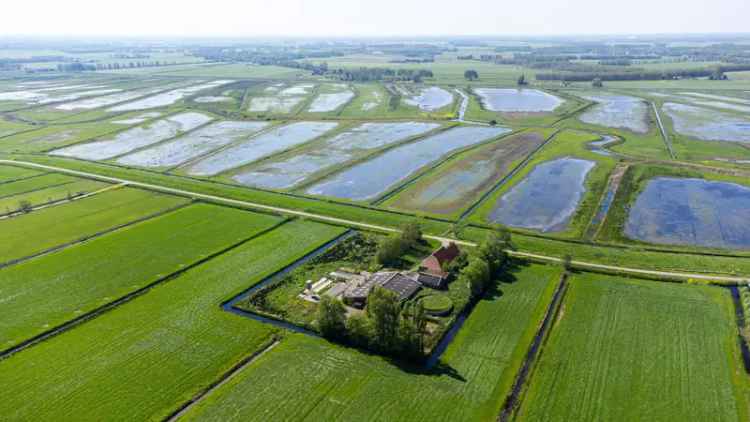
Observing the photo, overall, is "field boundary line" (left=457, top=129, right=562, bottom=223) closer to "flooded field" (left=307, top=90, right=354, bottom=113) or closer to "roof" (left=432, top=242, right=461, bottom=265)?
"roof" (left=432, top=242, right=461, bottom=265)

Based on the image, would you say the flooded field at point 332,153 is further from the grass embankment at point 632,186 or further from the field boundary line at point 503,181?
the grass embankment at point 632,186

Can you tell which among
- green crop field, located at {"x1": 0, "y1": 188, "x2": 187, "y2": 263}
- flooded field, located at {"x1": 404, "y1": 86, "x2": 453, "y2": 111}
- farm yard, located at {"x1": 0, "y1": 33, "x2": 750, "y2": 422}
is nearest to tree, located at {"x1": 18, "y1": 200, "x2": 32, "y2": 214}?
green crop field, located at {"x1": 0, "y1": 188, "x2": 187, "y2": 263}

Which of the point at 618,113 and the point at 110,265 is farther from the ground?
the point at 618,113

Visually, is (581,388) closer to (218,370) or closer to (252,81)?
(218,370)

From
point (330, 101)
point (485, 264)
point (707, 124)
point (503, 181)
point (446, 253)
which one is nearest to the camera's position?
point (485, 264)

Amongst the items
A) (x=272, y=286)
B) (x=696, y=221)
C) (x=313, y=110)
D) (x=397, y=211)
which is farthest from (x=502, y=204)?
(x=313, y=110)

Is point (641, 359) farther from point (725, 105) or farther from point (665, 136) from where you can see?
point (725, 105)

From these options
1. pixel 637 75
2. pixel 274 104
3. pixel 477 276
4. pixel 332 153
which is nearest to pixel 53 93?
pixel 274 104
